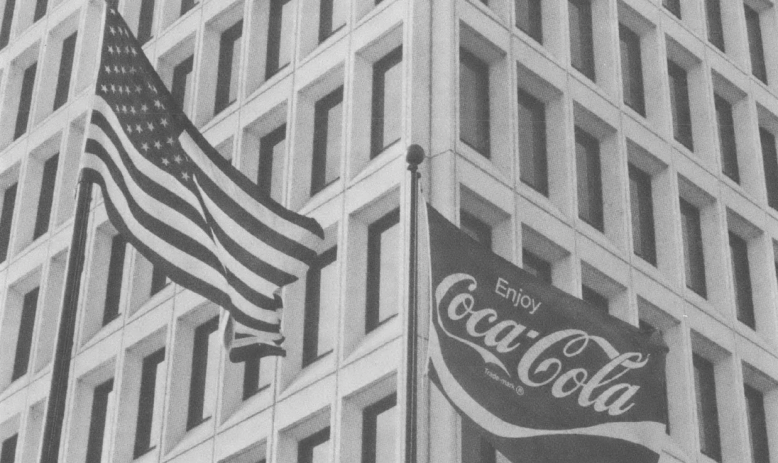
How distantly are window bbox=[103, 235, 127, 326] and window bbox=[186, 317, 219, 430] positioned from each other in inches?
142

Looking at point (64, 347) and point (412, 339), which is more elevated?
point (412, 339)

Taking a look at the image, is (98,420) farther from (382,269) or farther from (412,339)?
(412,339)

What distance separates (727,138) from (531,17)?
7.53m

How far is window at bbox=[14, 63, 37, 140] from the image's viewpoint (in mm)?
49938

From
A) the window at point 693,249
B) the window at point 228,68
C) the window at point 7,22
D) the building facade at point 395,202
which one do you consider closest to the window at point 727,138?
the building facade at point 395,202

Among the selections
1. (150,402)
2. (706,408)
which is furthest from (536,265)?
(150,402)

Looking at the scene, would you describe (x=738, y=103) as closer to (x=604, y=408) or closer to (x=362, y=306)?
(x=362, y=306)

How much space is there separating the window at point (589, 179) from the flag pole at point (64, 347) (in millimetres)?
17937

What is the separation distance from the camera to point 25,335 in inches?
1843

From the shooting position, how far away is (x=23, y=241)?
47.5 m

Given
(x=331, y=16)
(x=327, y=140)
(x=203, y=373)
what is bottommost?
(x=203, y=373)

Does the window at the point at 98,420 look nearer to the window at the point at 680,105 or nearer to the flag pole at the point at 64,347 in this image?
the window at the point at 680,105

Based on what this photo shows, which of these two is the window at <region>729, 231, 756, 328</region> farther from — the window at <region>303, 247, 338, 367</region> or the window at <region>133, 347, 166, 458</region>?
the window at <region>133, 347, 166, 458</region>

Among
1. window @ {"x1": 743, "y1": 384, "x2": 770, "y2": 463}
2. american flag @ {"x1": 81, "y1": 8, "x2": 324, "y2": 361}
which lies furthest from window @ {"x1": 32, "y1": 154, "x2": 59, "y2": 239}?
american flag @ {"x1": 81, "y1": 8, "x2": 324, "y2": 361}
